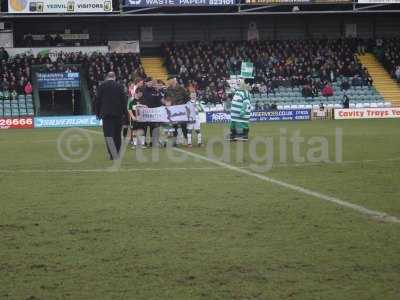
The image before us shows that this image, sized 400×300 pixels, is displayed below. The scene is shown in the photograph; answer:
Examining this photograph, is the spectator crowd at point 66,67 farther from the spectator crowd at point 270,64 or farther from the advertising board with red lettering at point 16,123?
the advertising board with red lettering at point 16,123

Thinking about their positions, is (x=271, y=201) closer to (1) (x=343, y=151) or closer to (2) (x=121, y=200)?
(2) (x=121, y=200)

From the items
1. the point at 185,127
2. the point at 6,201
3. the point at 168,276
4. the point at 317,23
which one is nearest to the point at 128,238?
the point at 168,276

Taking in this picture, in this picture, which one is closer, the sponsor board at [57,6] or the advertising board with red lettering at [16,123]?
the advertising board with red lettering at [16,123]

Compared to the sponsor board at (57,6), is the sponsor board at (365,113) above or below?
below

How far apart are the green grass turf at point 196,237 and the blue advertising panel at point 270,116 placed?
23.0 meters

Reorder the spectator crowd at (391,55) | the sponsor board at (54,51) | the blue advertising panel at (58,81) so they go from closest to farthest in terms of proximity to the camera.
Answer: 1. the blue advertising panel at (58,81)
2. the sponsor board at (54,51)
3. the spectator crowd at (391,55)

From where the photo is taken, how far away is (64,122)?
108 ft

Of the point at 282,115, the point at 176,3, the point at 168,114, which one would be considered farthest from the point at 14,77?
the point at 168,114

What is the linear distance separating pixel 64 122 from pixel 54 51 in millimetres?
9348

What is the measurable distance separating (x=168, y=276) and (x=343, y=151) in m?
11.5

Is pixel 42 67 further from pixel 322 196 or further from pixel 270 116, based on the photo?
pixel 322 196

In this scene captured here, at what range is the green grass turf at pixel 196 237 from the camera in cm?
542

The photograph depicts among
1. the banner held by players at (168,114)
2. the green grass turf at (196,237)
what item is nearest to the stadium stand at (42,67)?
the banner held by players at (168,114)

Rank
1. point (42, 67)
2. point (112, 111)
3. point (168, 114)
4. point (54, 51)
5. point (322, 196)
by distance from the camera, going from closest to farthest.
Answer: point (322, 196)
point (112, 111)
point (168, 114)
point (42, 67)
point (54, 51)
